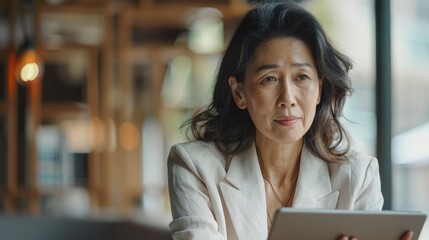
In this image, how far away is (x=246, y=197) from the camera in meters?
2.22

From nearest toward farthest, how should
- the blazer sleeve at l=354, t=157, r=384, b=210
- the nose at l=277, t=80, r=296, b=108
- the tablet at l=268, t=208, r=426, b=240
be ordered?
1. the tablet at l=268, t=208, r=426, b=240
2. the nose at l=277, t=80, r=296, b=108
3. the blazer sleeve at l=354, t=157, r=384, b=210

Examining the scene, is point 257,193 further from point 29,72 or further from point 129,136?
point 129,136

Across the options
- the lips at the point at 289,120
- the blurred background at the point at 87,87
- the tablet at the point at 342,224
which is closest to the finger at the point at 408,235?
the tablet at the point at 342,224

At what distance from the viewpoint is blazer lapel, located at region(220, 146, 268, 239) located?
219 cm

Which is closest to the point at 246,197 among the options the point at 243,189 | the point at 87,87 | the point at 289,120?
the point at 243,189

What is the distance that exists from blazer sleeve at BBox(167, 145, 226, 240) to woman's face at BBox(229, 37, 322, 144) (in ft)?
0.71

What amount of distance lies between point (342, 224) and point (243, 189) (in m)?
0.42

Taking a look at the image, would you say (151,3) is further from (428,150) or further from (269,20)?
(269,20)

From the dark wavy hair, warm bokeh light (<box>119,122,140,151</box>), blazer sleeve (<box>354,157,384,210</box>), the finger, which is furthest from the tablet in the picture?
warm bokeh light (<box>119,122,140,151</box>)

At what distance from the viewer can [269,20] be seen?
2.15m

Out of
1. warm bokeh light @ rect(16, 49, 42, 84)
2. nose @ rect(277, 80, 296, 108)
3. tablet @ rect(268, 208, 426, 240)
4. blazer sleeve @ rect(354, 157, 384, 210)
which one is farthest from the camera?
warm bokeh light @ rect(16, 49, 42, 84)

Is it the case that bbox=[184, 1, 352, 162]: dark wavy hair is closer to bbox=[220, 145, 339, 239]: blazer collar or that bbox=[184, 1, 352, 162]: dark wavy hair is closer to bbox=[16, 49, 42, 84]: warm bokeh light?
bbox=[220, 145, 339, 239]: blazer collar

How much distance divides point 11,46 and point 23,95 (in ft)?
1.14

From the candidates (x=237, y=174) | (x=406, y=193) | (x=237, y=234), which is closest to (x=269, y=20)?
(x=237, y=174)
